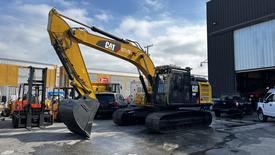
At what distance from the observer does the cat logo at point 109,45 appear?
11281 mm

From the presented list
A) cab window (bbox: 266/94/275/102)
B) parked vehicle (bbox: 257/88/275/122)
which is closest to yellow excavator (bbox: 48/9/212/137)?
parked vehicle (bbox: 257/88/275/122)

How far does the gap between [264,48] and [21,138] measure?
18254mm

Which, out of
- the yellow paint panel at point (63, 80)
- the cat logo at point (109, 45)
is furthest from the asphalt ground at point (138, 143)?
the yellow paint panel at point (63, 80)

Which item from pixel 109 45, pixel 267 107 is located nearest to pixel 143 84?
pixel 109 45

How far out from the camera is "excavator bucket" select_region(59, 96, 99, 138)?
9.19 m

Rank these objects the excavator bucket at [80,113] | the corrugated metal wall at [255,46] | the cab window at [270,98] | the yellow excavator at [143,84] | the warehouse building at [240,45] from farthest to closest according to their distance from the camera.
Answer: the warehouse building at [240,45] < the corrugated metal wall at [255,46] < the cab window at [270,98] < the yellow excavator at [143,84] < the excavator bucket at [80,113]

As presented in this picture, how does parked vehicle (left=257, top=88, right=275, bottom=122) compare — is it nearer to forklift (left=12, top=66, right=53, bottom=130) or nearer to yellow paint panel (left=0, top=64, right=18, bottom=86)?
forklift (left=12, top=66, right=53, bottom=130)

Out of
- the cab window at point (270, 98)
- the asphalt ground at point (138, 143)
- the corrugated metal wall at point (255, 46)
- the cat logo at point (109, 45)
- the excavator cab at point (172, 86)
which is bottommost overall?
the asphalt ground at point (138, 143)

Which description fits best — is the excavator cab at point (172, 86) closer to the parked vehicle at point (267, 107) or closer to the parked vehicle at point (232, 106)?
the parked vehicle at point (267, 107)

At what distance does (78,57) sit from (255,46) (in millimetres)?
16260

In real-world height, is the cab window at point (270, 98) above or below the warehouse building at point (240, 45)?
below

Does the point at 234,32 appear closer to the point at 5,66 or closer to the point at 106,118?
the point at 106,118

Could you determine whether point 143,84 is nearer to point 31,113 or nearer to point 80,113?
point 80,113

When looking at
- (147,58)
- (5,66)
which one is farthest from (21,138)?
(5,66)
